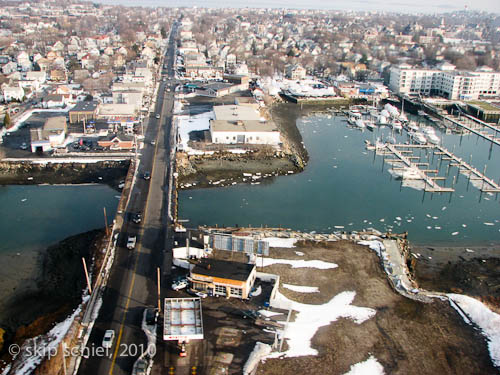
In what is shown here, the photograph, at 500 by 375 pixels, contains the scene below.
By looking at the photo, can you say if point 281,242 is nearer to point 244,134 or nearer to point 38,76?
point 244,134

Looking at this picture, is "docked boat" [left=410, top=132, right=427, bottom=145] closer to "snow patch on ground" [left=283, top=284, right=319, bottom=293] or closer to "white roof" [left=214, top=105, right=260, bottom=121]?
"white roof" [left=214, top=105, right=260, bottom=121]

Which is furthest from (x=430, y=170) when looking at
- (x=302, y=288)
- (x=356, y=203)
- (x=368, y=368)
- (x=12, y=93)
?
(x=12, y=93)

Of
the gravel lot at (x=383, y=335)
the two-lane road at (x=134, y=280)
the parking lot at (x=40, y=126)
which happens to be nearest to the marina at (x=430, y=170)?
the gravel lot at (x=383, y=335)

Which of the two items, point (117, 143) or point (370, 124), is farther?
point (370, 124)

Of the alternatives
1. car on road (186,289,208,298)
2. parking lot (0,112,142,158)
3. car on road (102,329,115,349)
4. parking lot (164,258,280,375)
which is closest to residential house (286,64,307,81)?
parking lot (0,112,142,158)

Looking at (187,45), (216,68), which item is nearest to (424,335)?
(216,68)
